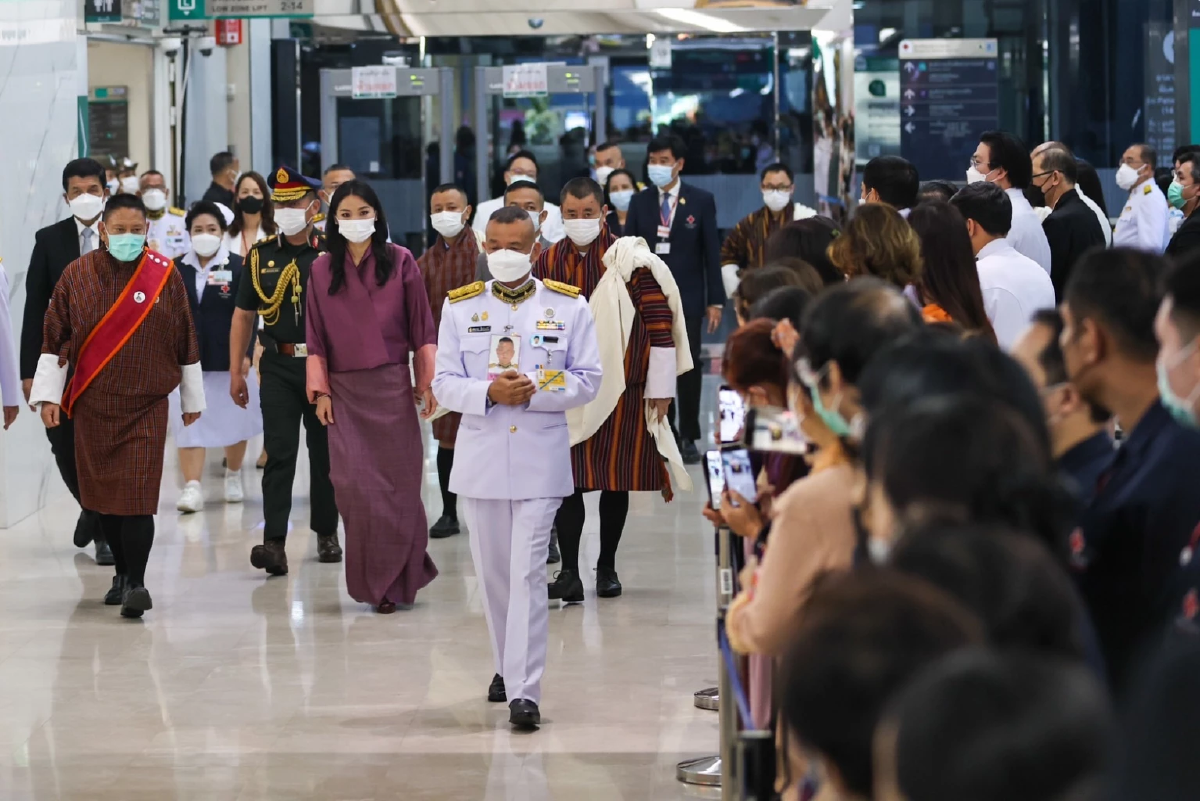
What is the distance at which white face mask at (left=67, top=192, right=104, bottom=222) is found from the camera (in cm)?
727

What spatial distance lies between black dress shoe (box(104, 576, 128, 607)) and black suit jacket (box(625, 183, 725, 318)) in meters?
3.86

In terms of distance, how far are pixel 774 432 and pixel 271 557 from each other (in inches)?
176

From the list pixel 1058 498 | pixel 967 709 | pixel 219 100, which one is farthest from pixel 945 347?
pixel 219 100

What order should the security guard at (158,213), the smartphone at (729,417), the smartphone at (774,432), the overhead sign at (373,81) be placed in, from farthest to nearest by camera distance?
the overhead sign at (373,81) < the security guard at (158,213) < the smartphone at (729,417) < the smartphone at (774,432)

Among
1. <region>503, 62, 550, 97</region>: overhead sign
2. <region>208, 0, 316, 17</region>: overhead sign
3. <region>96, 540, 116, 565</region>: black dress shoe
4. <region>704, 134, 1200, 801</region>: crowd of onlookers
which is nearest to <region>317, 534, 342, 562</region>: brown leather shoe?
<region>96, 540, 116, 565</region>: black dress shoe

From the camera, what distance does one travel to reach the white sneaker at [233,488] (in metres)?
8.66

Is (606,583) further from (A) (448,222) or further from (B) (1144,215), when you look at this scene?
(B) (1144,215)

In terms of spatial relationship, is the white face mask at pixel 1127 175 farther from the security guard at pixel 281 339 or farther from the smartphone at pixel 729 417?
the smartphone at pixel 729 417

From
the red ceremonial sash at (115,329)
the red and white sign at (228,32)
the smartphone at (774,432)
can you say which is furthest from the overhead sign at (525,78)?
the smartphone at (774,432)

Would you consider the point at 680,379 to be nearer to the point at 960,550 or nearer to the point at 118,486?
the point at 118,486

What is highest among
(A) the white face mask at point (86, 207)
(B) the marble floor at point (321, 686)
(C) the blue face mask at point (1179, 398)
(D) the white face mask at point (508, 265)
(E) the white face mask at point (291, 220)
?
(A) the white face mask at point (86, 207)

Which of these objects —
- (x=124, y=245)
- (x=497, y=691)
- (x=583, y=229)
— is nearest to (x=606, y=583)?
(x=583, y=229)

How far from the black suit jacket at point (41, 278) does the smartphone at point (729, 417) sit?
3.30 m

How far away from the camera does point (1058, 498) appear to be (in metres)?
1.71
